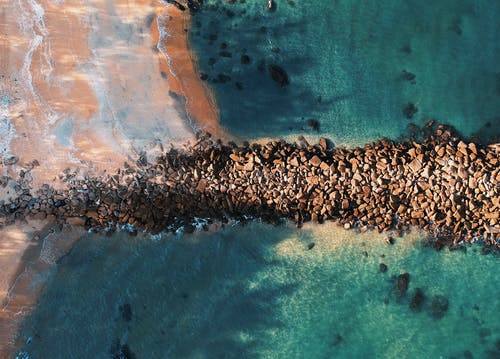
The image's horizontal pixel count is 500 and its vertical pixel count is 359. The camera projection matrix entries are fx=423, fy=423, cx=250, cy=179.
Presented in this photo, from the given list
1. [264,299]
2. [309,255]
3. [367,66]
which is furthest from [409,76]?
[264,299]

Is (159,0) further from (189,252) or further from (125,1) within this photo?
(189,252)

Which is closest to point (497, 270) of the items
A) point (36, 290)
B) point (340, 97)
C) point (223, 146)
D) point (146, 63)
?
point (340, 97)

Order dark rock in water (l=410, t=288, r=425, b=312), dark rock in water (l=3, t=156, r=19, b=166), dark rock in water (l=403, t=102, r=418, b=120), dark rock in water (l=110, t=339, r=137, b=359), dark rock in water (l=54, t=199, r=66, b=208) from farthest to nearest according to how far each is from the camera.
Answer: dark rock in water (l=403, t=102, r=418, b=120) < dark rock in water (l=410, t=288, r=425, b=312) < dark rock in water (l=110, t=339, r=137, b=359) < dark rock in water (l=54, t=199, r=66, b=208) < dark rock in water (l=3, t=156, r=19, b=166)

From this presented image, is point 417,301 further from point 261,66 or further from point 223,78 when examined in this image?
point 223,78

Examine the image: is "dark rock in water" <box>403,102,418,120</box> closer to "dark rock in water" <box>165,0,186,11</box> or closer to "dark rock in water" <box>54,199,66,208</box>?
"dark rock in water" <box>165,0,186,11</box>

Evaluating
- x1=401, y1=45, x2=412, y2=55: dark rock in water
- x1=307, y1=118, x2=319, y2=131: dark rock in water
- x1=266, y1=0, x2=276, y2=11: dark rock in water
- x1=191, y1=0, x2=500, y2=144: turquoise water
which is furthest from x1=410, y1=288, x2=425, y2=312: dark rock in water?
x1=266, y1=0, x2=276, y2=11: dark rock in water

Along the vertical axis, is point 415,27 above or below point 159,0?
above
